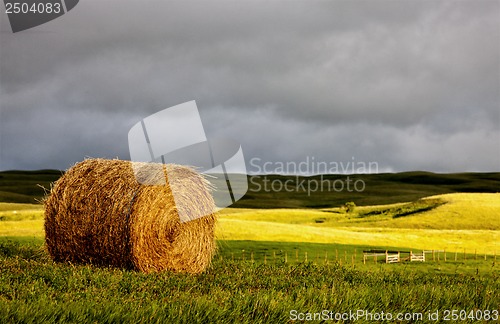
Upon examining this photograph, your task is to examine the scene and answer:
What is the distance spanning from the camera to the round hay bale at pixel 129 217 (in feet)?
55.6

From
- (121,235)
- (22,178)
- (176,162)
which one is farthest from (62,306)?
(22,178)

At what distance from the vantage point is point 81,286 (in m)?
13.0

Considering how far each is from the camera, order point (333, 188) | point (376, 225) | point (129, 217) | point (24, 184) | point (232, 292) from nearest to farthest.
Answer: point (232, 292), point (129, 217), point (376, 225), point (24, 184), point (333, 188)

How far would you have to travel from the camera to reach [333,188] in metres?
154

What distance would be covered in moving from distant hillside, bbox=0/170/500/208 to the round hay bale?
275 ft

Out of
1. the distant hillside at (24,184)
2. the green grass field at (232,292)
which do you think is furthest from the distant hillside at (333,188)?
the green grass field at (232,292)

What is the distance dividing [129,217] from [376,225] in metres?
60.5

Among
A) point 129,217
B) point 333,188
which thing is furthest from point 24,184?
point 129,217

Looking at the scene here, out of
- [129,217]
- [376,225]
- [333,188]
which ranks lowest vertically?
[376,225]

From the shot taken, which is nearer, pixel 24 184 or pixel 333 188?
pixel 24 184

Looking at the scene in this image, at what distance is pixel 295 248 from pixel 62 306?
92.9ft

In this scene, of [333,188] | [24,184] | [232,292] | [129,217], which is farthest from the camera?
[333,188]

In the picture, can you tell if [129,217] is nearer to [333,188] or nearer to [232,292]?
[232,292]

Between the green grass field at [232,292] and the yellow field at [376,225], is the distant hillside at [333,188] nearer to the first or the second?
the yellow field at [376,225]
